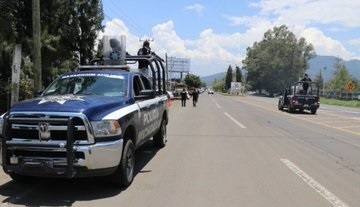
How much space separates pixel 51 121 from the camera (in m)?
7.00

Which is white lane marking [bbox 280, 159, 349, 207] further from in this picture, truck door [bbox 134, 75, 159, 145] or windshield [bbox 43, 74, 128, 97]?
windshield [bbox 43, 74, 128, 97]

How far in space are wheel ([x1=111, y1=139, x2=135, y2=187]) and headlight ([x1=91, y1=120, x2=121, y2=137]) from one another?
0.55 meters

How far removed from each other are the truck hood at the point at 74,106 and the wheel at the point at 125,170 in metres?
0.73

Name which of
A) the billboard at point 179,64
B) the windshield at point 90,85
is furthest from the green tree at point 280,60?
the windshield at point 90,85

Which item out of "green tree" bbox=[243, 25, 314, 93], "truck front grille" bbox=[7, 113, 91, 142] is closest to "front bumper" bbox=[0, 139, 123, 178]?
"truck front grille" bbox=[7, 113, 91, 142]

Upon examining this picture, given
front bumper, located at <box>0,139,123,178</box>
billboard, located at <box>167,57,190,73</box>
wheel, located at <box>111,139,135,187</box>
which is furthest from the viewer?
billboard, located at <box>167,57,190,73</box>

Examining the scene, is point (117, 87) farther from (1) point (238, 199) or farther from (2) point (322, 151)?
(2) point (322, 151)

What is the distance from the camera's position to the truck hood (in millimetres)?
7184

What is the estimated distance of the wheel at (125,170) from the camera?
782 cm

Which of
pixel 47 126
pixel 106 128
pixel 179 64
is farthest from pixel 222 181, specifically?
pixel 179 64

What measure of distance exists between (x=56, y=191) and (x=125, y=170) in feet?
3.76

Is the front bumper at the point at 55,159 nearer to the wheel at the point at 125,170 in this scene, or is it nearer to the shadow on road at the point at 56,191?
the shadow on road at the point at 56,191

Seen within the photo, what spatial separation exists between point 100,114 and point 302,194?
345 centimetres

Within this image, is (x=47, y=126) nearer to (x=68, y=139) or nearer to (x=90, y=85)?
(x=68, y=139)
